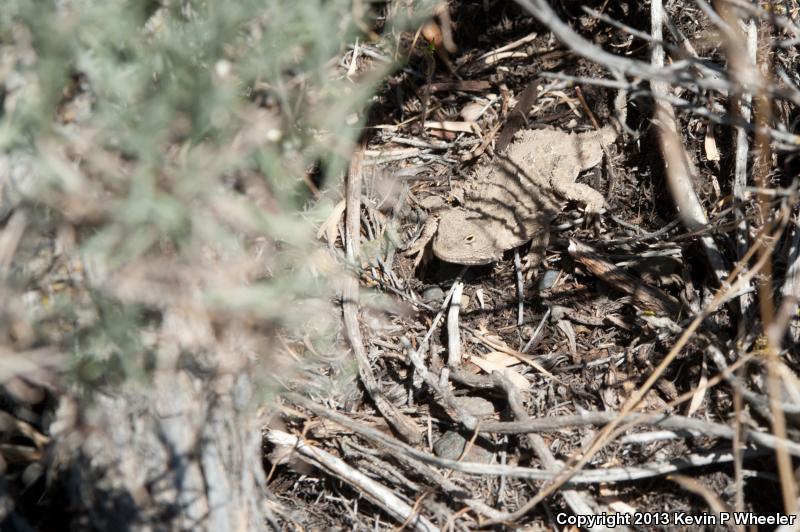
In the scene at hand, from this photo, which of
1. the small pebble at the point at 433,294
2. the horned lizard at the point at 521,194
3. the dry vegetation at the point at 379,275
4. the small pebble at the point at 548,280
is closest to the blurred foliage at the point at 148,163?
the dry vegetation at the point at 379,275

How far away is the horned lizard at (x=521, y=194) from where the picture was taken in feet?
12.1

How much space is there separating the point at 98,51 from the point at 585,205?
2.80m

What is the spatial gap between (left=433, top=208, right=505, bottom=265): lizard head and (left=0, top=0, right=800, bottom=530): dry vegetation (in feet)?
0.51

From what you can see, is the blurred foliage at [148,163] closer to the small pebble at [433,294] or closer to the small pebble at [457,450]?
the small pebble at [457,450]

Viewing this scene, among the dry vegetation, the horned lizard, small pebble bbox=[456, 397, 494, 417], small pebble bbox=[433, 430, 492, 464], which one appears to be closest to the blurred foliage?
the dry vegetation

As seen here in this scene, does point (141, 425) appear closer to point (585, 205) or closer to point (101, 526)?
point (101, 526)

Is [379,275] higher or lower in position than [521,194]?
lower

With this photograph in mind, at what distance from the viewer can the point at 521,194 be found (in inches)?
154

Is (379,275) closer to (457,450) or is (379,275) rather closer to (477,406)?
(477,406)

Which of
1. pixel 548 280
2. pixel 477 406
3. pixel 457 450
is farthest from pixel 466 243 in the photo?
pixel 457 450

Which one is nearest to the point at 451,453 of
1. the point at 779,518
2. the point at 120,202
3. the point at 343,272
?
the point at 343,272

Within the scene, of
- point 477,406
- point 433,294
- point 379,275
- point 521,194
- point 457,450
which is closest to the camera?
A: point 457,450

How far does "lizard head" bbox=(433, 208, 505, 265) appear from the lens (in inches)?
143

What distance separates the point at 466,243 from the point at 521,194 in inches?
21.2
